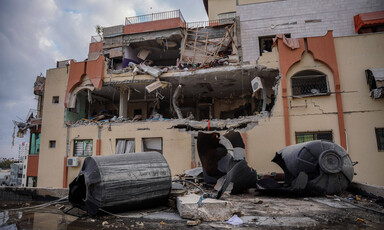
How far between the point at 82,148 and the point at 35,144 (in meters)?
5.32

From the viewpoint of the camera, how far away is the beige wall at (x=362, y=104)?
38.0ft

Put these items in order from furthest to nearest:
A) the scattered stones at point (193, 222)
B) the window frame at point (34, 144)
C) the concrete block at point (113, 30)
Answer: the concrete block at point (113, 30)
the window frame at point (34, 144)
the scattered stones at point (193, 222)

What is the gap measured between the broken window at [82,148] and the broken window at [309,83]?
12961 mm

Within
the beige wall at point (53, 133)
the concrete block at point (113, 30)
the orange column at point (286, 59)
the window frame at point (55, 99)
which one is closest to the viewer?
the orange column at point (286, 59)

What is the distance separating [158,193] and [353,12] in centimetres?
1677

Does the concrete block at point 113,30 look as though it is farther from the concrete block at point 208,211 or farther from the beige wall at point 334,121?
the concrete block at point 208,211

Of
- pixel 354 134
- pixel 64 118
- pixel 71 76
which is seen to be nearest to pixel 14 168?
pixel 64 118

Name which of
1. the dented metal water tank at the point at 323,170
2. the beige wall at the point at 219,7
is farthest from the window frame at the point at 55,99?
the dented metal water tank at the point at 323,170

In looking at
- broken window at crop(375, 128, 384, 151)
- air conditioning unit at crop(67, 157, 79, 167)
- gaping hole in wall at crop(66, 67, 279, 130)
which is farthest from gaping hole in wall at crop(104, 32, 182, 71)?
broken window at crop(375, 128, 384, 151)

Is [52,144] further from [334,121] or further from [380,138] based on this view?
[380,138]

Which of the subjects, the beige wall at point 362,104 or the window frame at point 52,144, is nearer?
the beige wall at point 362,104

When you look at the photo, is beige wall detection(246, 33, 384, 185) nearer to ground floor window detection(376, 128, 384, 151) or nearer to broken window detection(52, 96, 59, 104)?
ground floor window detection(376, 128, 384, 151)

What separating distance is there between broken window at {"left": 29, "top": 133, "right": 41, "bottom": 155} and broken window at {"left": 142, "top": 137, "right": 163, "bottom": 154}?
29.8 feet

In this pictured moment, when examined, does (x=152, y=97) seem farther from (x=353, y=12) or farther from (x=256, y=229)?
(x=256, y=229)
